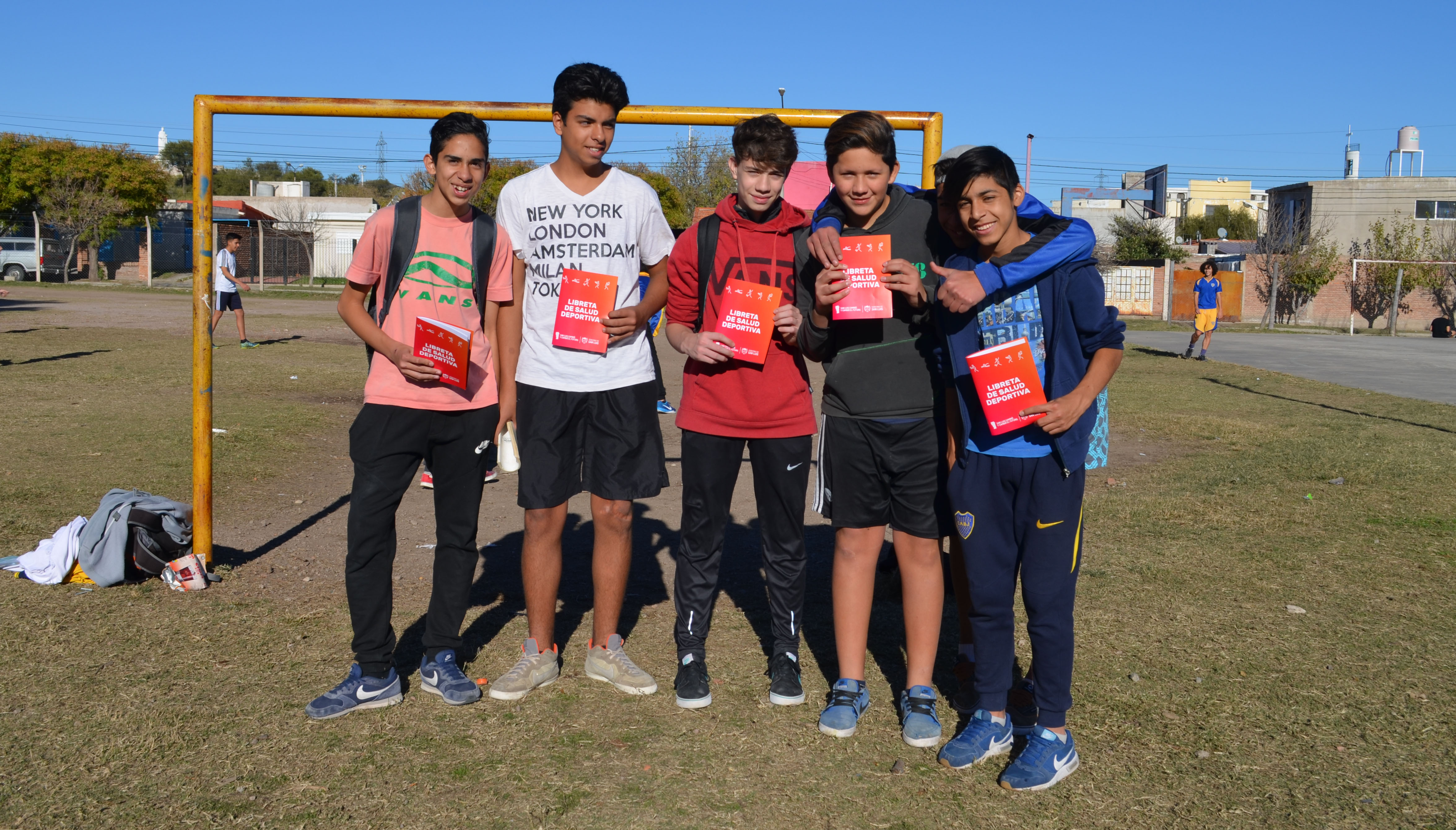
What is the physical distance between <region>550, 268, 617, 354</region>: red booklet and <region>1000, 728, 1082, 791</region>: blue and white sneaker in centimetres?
189

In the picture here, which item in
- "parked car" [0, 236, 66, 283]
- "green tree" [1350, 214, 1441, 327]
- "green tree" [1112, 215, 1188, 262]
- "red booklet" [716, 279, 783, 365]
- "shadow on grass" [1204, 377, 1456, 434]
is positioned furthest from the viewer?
"green tree" [1112, 215, 1188, 262]

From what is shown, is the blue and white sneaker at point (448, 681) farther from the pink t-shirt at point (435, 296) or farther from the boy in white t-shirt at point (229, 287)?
the boy in white t-shirt at point (229, 287)

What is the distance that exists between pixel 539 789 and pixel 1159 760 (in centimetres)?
189

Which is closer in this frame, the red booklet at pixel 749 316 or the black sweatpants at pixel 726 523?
the red booklet at pixel 749 316

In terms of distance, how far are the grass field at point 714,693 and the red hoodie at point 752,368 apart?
39.4 inches

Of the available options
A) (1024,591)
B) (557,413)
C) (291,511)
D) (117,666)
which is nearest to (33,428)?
(291,511)

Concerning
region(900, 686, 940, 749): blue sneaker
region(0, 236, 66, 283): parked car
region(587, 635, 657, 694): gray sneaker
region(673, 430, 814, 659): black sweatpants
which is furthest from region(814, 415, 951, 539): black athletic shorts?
region(0, 236, 66, 283): parked car

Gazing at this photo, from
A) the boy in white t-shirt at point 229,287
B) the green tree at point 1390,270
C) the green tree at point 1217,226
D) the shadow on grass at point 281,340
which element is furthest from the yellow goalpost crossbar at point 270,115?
the green tree at point 1217,226

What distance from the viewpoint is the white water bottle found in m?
3.86

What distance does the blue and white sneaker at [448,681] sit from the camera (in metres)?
3.67

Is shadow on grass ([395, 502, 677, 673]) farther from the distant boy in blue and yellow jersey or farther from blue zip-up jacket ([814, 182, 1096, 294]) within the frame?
the distant boy in blue and yellow jersey

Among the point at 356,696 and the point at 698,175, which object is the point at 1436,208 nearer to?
the point at 698,175

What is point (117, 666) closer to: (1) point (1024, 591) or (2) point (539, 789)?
(2) point (539, 789)

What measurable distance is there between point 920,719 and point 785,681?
523mm
